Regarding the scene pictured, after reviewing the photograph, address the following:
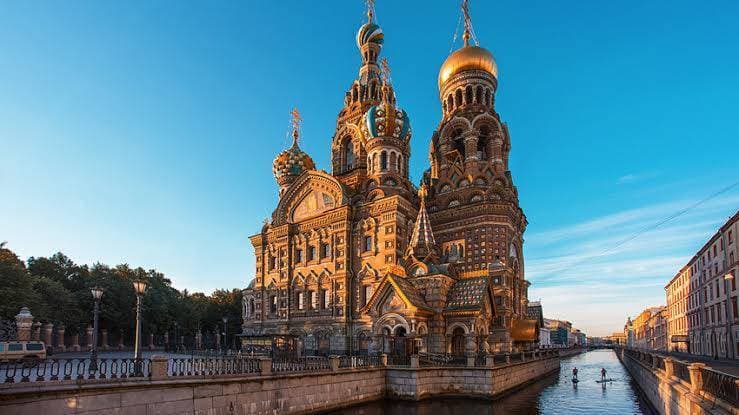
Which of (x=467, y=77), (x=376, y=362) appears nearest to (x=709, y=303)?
(x=467, y=77)

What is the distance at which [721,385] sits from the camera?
1103 cm

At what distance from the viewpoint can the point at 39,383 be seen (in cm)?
1091

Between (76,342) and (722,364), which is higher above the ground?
(722,364)

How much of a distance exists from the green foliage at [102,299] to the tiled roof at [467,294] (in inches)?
925

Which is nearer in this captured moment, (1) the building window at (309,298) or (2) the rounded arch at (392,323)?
(2) the rounded arch at (392,323)

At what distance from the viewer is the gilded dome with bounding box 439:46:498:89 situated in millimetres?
43550

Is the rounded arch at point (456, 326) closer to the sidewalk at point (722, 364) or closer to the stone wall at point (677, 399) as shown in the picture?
the stone wall at point (677, 399)

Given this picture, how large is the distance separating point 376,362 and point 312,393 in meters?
5.27

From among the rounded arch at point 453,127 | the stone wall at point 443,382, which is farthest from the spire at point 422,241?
the rounded arch at point 453,127

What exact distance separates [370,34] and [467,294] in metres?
31.2

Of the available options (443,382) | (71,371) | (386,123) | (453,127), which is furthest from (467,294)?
(71,371)

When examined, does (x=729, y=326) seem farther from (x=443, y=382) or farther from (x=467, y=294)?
(x=443, y=382)

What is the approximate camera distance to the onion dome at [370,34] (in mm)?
48094

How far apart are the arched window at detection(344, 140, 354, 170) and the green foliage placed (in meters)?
19.6
